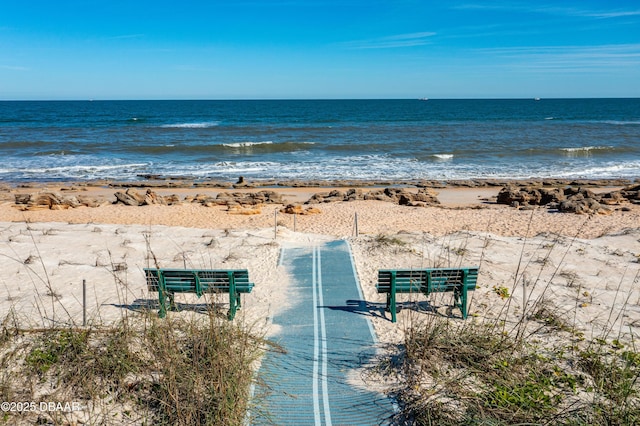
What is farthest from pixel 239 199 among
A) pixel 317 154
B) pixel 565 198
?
pixel 317 154

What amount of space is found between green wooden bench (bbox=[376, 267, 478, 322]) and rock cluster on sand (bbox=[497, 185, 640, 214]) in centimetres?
1241

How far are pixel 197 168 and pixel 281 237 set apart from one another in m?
20.9

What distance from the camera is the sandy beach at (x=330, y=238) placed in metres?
7.99

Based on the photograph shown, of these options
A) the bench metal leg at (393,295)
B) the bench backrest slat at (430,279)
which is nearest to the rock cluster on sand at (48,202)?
the bench backrest slat at (430,279)

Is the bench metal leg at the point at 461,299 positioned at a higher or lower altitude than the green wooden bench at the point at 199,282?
lower

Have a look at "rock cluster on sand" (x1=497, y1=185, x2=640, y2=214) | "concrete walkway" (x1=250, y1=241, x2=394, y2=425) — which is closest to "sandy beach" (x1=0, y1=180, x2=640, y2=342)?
"concrete walkway" (x1=250, y1=241, x2=394, y2=425)

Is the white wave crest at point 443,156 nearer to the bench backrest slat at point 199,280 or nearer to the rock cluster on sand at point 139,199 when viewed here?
the rock cluster on sand at point 139,199

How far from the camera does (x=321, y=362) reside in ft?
20.6

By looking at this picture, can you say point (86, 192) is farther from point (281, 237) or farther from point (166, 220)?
point (281, 237)

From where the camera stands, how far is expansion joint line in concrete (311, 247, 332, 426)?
5331 millimetres

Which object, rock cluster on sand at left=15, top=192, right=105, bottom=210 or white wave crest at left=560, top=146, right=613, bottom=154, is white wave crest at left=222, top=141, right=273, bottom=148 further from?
white wave crest at left=560, top=146, right=613, bottom=154

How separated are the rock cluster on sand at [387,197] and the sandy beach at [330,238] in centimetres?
181

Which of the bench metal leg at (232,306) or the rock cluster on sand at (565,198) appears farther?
the rock cluster on sand at (565,198)

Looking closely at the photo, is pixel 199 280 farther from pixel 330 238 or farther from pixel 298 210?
pixel 298 210
